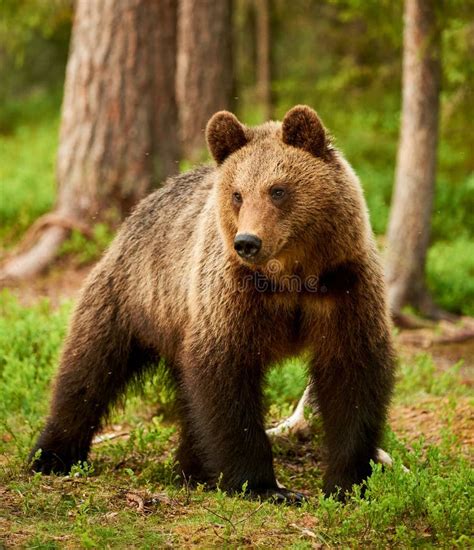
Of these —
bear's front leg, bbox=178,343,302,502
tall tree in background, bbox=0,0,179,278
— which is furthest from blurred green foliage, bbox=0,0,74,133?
bear's front leg, bbox=178,343,302,502

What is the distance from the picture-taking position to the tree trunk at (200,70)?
14328 mm

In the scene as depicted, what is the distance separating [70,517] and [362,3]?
26.0 feet

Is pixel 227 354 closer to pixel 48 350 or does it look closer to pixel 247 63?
pixel 48 350

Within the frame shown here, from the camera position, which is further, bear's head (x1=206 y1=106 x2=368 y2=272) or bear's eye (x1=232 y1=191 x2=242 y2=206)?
bear's eye (x1=232 y1=191 x2=242 y2=206)

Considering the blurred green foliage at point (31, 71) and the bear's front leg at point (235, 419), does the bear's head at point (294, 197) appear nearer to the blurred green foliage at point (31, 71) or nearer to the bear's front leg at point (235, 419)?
the bear's front leg at point (235, 419)

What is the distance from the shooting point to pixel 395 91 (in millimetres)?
20781

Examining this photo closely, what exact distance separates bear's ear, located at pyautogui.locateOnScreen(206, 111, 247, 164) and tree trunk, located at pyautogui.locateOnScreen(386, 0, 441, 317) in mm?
5620

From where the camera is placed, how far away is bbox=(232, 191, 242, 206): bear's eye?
5.00 meters

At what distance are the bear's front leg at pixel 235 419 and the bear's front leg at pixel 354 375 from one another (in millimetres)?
348

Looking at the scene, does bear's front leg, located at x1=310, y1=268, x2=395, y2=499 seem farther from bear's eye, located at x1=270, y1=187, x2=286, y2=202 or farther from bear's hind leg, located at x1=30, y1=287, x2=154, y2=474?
bear's hind leg, located at x1=30, y1=287, x2=154, y2=474

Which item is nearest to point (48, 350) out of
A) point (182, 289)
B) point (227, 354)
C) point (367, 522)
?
point (182, 289)

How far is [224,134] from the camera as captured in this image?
529 cm

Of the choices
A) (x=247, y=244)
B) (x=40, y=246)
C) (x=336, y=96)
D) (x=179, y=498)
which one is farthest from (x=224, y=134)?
(x=336, y=96)

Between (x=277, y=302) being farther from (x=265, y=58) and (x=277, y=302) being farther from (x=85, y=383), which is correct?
(x=265, y=58)
